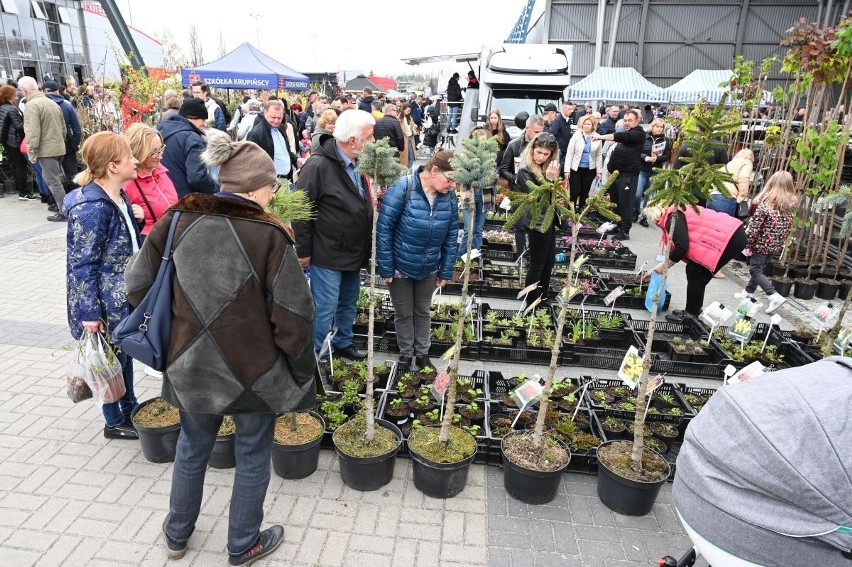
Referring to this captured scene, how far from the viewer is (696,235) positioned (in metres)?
5.28

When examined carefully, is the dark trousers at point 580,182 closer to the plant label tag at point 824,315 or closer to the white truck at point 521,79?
the white truck at point 521,79

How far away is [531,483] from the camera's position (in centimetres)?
319

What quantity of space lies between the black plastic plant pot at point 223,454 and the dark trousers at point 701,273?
447cm

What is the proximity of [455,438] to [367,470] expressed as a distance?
1.89ft

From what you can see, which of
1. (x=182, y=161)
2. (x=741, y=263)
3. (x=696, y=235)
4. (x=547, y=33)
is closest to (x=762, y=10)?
(x=547, y=33)

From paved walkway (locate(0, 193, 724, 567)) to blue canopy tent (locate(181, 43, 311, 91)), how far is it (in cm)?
1149

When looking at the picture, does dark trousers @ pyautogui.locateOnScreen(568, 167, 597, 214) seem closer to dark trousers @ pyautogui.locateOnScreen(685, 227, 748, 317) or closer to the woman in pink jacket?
dark trousers @ pyautogui.locateOnScreen(685, 227, 748, 317)

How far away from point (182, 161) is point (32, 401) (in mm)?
2539

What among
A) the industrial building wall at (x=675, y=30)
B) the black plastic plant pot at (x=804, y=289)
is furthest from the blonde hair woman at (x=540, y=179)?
the industrial building wall at (x=675, y=30)

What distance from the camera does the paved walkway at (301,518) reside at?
2803 millimetres

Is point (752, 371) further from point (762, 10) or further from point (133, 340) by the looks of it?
point (762, 10)

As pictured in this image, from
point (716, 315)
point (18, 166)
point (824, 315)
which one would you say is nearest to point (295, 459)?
point (716, 315)

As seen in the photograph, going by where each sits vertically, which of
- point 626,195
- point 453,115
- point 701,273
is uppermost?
point 453,115

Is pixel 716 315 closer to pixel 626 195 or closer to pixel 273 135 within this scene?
pixel 626 195
